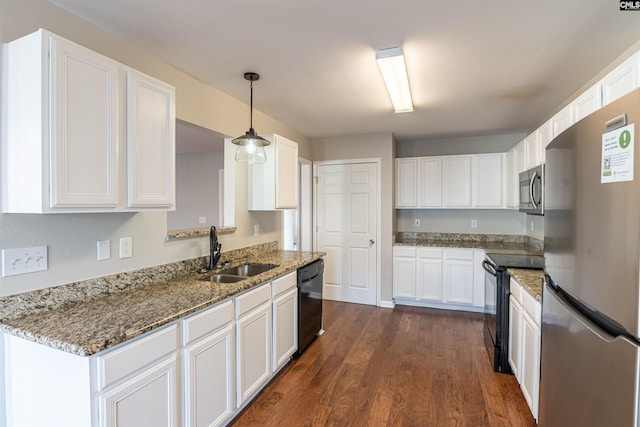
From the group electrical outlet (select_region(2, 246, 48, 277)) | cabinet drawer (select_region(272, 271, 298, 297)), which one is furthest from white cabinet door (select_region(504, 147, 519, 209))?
electrical outlet (select_region(2, 246, 48, 277))

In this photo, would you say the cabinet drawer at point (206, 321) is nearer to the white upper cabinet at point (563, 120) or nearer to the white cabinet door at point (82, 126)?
the white cabinet door at point (82, 126)

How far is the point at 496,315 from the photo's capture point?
2662mm

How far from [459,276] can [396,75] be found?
290cm

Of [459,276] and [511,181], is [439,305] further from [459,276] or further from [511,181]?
[511,181]

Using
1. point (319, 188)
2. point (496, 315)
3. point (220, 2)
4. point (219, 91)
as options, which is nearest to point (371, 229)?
point (319, 188)

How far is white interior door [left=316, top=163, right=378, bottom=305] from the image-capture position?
4414mm

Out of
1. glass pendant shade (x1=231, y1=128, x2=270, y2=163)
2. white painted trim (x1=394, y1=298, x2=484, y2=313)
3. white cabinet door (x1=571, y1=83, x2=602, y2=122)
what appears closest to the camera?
white cabinet door (x1=571, y1=83, x2=602, y2=122)

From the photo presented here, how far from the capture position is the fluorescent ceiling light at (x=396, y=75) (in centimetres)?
201

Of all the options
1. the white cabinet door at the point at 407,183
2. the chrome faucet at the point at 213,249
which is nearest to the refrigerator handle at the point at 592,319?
the chrome faucet at the point at 213,249

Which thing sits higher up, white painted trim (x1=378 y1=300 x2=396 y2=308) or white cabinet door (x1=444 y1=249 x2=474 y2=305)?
white cabinet door (x1=444 y1=249 x2=474 y2=305)

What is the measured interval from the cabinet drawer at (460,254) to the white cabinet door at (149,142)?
3.52m

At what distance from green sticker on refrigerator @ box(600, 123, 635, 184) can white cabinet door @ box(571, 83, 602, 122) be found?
3.73 feet

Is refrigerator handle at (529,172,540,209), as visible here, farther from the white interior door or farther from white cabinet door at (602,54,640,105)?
the white interior door

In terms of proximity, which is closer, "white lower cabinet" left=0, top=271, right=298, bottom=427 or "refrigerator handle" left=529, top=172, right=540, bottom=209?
"white lower cabinet" left=0, top=271, right=298, bottom=427
